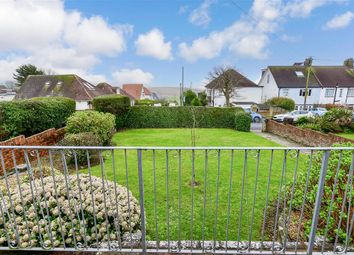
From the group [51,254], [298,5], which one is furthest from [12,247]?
[298,5]

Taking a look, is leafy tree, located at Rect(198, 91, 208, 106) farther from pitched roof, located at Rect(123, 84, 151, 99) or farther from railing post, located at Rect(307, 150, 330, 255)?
railing post, located at Rect(307, 150, 330, 255)

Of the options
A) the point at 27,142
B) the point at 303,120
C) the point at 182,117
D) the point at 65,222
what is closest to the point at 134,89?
the point at 182,117

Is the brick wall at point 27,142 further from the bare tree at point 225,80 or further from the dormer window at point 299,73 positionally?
the dormer window at point 299,73

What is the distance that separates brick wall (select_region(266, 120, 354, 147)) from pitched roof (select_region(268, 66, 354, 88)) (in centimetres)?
1721

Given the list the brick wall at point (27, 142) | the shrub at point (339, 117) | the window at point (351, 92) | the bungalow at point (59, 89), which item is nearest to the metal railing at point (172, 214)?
the brick wall at point (27, 142)

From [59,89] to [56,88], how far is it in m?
0.47

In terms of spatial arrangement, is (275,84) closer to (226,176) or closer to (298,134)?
(298,134)

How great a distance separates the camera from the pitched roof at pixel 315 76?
88.7 feet

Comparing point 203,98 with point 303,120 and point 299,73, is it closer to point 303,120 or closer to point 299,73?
point 299,73

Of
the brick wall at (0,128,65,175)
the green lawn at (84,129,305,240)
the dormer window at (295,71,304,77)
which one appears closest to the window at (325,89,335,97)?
the dormer window at (295,71,304,77)

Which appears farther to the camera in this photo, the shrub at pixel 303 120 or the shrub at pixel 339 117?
the shrub at pixel 303 120

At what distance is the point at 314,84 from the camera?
27.0 metres

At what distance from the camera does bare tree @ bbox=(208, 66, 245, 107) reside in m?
23.4

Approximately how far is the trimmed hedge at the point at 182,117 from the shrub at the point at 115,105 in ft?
3.54
